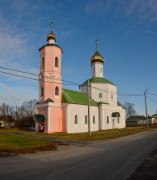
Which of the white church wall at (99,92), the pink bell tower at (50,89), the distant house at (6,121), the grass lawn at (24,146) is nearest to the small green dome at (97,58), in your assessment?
the white church wall at (99,92)

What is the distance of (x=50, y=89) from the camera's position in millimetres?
40000

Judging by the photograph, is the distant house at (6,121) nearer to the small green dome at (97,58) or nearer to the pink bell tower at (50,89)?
the small green dome at (97,58)

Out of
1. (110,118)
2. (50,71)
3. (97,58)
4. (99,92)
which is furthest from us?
(97,58)

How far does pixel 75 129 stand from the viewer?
41.7 meters

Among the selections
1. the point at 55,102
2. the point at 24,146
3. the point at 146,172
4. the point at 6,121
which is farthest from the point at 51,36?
the point at 6,121

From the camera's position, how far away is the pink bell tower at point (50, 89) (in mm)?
38969

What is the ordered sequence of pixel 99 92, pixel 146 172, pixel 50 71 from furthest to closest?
pixel 99 92 < pixel 50 71 < pixel 146 172

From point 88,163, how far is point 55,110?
28.7m

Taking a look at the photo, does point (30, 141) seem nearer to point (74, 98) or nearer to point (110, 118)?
point (74, 98)

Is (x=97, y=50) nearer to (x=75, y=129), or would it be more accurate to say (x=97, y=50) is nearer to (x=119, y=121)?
(x=119, y=121)

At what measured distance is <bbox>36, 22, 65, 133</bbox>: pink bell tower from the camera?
1534 inches

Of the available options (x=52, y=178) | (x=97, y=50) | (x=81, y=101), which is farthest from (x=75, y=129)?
(x=52, y=178)

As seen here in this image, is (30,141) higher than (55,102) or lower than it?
lower

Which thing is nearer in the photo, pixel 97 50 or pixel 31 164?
pixel 31 164
